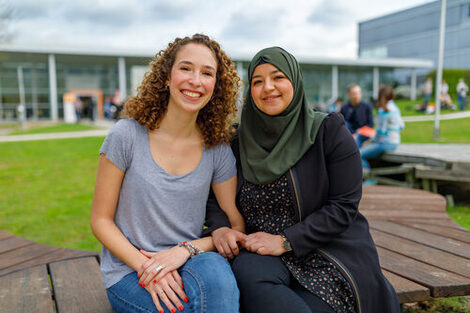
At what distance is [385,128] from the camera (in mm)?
6801

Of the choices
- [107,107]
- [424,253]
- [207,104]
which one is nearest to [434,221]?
[424,253]

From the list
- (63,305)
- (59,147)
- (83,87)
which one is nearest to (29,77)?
(83,87)

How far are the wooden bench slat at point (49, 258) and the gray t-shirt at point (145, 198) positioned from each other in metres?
0.76

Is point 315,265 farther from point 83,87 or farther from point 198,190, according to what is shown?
point 83,87

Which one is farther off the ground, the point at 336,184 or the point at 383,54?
the point at 383,54

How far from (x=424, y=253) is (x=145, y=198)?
1839 millimetres

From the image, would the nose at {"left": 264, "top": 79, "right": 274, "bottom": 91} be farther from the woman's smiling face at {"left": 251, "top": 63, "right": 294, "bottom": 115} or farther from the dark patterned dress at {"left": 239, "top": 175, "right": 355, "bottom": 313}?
the dark patterned dress at {"left": 239, "top": 175, "right": 355, "bottom": 313}

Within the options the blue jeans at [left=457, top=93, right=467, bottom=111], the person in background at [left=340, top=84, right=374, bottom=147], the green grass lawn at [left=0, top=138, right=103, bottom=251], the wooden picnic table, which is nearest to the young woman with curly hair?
the wooden picnic table

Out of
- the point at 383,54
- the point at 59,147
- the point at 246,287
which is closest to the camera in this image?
the point at 246,287

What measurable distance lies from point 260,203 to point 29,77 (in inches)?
1324

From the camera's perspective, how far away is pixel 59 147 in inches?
477

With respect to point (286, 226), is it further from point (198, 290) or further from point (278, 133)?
point (198, 290)

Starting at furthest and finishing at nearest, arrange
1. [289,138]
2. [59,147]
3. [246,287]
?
[59,147] → [289,138] → [246,287]

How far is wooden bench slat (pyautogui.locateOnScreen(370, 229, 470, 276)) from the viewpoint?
7.84ft
